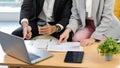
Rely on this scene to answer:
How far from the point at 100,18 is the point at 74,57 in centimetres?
64

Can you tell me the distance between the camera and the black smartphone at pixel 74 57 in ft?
4.47

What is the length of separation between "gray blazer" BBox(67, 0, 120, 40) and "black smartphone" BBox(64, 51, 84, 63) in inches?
14.5

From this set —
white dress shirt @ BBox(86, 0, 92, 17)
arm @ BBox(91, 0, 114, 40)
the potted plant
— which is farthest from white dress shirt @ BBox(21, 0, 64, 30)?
the potted plant

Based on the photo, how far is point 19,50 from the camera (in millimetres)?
1336

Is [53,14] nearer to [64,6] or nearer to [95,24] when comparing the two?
[64,6]

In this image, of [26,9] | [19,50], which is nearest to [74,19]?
[26,9]

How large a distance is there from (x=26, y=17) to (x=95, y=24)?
60 centimetres

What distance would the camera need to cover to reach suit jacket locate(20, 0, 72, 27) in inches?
79.4

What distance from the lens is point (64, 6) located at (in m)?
2.05

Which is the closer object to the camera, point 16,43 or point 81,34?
point 16,43

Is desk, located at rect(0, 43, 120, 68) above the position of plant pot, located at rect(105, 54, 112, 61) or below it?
below

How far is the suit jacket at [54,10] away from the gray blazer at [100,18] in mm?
60

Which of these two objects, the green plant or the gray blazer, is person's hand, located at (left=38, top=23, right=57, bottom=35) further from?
the green plant

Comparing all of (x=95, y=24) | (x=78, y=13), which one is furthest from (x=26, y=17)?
(x=95, y=24)
